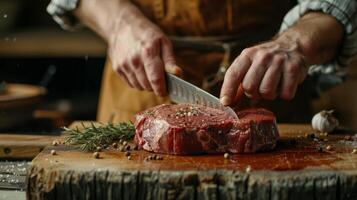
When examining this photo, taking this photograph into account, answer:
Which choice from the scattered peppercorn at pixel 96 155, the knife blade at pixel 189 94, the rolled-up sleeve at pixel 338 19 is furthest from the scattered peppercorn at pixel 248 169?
the rolled-up sleeve at pixel 338 19

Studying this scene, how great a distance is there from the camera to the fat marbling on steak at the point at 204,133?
2139 mm

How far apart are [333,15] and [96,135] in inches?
43.6

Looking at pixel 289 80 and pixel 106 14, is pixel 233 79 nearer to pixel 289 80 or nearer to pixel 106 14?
pixel 289 80

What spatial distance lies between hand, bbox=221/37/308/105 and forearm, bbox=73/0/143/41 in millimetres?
576

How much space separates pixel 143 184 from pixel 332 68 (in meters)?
1.37

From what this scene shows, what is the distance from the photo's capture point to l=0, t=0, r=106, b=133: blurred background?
16.6 feet

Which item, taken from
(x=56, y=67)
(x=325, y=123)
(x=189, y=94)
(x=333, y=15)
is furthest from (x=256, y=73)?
(x=56, y=67)

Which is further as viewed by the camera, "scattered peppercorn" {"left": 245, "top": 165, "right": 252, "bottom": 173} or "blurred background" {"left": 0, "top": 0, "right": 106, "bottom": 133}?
"blurred background" {"left": 0, "top": 0, "right": 106, "bottom": 133}

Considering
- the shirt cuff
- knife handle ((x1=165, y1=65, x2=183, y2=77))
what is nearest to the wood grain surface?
knife handle ((x1=165, y1=65, x2=183, y2=77))

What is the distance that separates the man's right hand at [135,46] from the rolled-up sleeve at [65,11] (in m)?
0.20

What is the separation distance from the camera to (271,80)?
2.33m

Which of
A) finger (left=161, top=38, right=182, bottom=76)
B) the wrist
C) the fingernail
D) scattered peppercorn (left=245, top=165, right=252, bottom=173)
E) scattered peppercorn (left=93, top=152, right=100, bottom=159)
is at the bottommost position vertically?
scattered peppercorn (left=245, top=165, right=252, bottom=173)

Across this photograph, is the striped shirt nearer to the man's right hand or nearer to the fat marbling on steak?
the man's right hand

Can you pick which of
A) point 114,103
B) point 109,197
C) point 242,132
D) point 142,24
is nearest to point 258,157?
point 242,132
